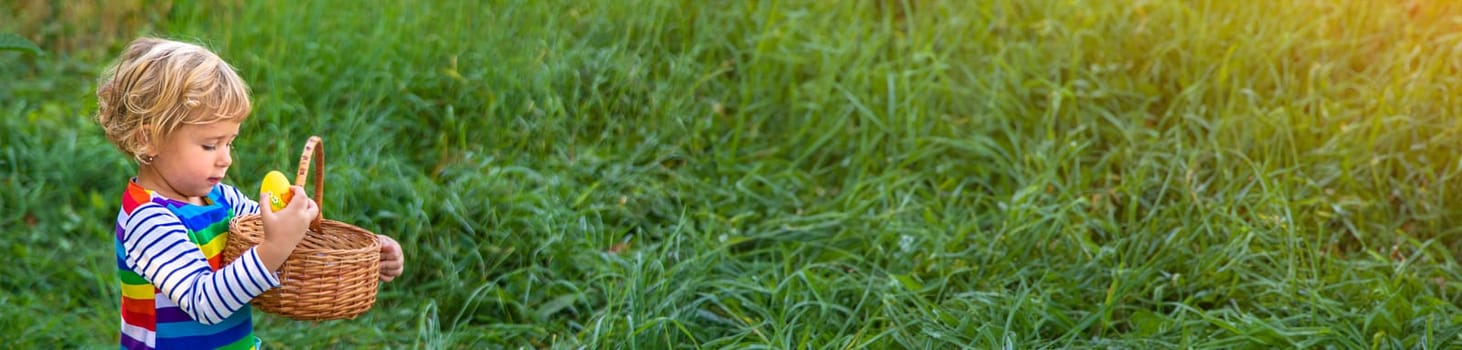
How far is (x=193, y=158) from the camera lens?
2.06 meters

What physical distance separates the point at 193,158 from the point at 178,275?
0.58 ft

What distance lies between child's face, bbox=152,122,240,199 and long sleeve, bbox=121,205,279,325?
0.05 metres

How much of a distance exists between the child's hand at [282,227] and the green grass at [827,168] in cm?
122

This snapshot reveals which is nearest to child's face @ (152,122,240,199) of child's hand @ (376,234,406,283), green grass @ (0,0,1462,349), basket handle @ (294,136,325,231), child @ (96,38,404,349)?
child @ (96,38,404,349)

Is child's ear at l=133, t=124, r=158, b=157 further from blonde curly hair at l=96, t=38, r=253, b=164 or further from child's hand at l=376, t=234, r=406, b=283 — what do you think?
child's hand at l=376, t=234, r=406, b=283

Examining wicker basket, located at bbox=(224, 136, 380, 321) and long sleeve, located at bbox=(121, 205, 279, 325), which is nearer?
long sleeve, located at bbox=(121, 205, 279, 325)

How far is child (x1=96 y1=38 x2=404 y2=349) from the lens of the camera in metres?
2.02

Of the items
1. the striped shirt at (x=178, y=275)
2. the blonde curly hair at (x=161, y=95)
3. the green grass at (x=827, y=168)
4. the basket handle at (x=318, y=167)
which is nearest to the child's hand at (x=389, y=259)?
the basket handle at (x=318, y=167)

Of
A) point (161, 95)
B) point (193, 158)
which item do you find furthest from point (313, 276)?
point (161, 95)

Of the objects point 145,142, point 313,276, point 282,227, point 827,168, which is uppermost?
point 145,142

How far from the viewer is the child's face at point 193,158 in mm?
2049

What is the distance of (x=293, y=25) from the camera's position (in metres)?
4.58

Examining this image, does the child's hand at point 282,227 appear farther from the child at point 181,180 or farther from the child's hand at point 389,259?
the child's hand at point 389,259

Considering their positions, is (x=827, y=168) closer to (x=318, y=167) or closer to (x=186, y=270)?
(x=318, y=167)
